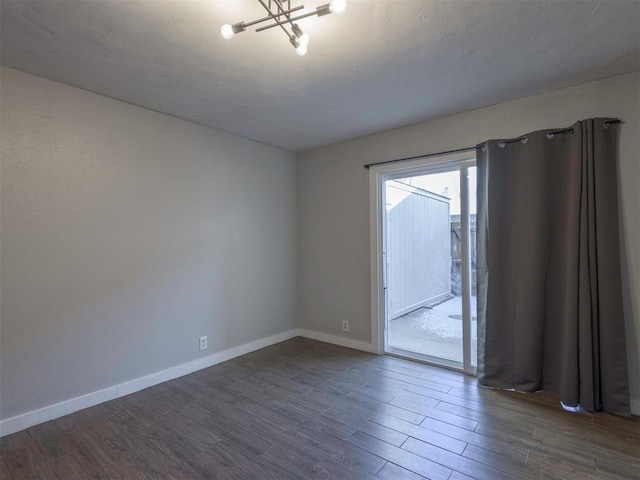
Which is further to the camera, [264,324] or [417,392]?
[264,324]

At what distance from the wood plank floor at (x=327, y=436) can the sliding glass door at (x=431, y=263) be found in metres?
0.54

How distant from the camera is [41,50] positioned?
203 cm

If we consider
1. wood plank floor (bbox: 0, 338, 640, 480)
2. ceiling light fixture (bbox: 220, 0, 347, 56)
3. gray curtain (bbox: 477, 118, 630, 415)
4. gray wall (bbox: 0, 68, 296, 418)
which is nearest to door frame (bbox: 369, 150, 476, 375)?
wood plank floor (bbox: 0, 338, 640, 480)

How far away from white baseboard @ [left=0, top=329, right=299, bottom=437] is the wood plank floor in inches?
2.4

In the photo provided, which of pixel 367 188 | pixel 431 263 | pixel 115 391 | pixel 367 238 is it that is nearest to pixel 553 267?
pixel 431 263

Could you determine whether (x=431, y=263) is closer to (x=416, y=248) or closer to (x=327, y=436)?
(x=416, y=248)

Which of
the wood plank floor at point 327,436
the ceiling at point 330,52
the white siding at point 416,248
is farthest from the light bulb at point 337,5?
the wood plank floor at point 327,436

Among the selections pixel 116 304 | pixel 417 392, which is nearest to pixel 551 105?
pixel 417 392

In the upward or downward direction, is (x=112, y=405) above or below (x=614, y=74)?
below

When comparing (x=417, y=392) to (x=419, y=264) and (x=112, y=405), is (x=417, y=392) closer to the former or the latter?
(x=419, y=264)

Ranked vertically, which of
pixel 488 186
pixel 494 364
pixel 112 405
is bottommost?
pixel 112 405

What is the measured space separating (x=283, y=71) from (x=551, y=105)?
218cm

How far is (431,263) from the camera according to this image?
348cm

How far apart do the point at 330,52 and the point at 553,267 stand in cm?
238
